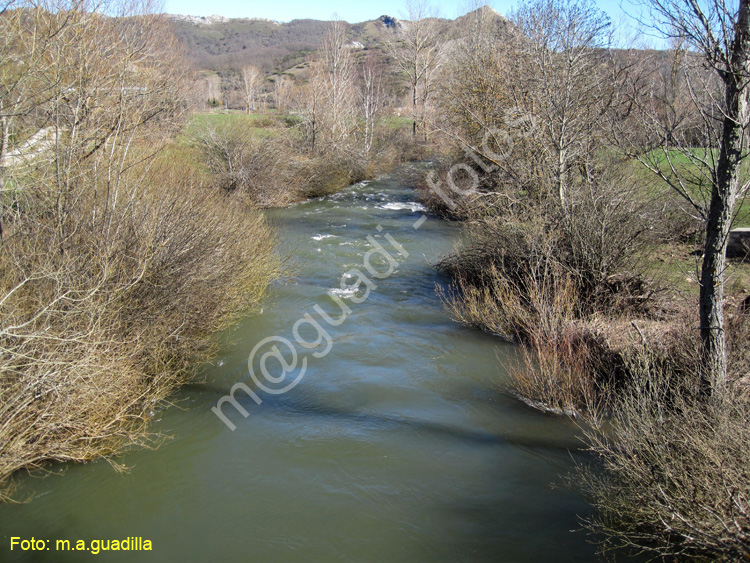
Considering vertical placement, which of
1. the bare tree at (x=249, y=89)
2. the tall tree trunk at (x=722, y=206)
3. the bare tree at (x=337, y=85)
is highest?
the bare tree at (x=249, y=89)

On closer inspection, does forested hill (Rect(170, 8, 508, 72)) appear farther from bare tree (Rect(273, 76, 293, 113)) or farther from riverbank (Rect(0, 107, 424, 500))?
riverbank (Rect(0, 107, 424, 500))

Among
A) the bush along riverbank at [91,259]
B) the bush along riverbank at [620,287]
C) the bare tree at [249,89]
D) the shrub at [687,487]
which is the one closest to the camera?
the shrub at [687,487]

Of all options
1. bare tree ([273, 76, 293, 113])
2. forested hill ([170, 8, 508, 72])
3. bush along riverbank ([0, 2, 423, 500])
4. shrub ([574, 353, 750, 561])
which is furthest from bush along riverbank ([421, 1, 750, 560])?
forested hill ([170, 8, 508, 72])

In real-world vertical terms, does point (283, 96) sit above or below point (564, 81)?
above

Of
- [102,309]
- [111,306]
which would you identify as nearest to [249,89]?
[111,306]

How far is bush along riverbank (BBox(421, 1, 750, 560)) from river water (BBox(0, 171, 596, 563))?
23.6 inches

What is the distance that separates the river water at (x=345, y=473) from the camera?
5129 mm

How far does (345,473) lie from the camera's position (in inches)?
242

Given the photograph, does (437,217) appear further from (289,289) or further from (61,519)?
(61,519)

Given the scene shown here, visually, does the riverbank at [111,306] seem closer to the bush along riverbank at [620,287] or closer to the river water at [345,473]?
the river water at [345,473]

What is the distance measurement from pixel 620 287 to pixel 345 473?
5688 millimetres

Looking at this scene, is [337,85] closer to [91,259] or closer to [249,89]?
[91,259]

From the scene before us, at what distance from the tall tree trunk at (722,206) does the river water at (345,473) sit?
195 cm

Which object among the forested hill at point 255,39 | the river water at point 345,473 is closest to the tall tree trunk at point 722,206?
the river water at point 345,473
